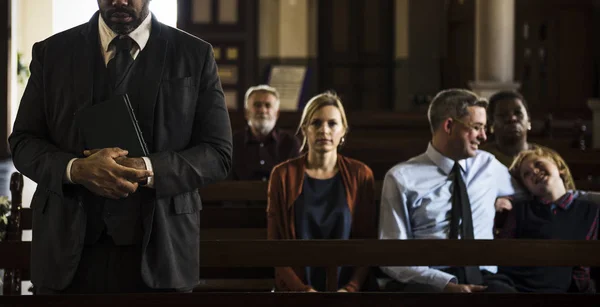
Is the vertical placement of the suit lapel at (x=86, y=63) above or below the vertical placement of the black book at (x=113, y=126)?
above

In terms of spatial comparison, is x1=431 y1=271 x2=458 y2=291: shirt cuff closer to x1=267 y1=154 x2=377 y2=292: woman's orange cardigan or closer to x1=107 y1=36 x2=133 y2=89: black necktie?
x1=267 y1=154 x2=377 y2=292: woman's orange cardigan

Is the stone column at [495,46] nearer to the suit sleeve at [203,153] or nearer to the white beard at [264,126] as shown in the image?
the white beard at [264,126]

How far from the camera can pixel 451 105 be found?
4.04 meters

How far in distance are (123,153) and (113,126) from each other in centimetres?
6

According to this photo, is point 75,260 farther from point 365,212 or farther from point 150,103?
point 365,212

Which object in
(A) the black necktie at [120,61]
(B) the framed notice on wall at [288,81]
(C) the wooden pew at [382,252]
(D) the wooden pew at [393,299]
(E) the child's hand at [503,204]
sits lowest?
(D) the wooden pew at [393,299]

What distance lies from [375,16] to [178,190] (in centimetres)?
1238

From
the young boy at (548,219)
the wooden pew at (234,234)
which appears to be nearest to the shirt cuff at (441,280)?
the young boy at (548,219)

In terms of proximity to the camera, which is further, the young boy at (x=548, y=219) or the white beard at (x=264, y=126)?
the white beard at (x=264, y=126)

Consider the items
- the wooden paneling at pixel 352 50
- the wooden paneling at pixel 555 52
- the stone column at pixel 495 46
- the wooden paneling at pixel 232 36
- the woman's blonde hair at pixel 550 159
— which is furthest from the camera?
the wooden paneling at pixel 352 50

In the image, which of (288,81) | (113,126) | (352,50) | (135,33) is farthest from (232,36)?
(113,126)

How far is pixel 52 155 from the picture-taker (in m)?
2.08

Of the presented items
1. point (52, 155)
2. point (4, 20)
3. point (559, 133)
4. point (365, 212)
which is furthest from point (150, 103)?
point (559, 133)

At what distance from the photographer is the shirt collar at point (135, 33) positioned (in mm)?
2137
